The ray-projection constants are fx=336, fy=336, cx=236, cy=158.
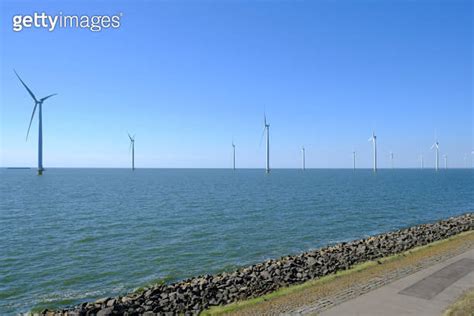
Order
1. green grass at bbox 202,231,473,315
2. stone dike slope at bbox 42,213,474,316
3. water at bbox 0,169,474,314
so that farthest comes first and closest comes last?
water at bbox 0,169,474,314, stone dike slope at bbox 42,213,474,316, green grass at bbox 202,231,473,315

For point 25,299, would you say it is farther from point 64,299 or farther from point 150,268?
point 150,268

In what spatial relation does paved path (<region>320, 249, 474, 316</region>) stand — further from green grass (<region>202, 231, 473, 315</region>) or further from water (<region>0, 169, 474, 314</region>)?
water (<region>0, 169, 474, 314</region>)

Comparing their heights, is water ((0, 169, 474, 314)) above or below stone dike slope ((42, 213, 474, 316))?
below

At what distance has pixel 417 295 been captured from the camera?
12.9 metres

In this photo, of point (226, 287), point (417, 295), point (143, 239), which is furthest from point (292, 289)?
point (143, 239)

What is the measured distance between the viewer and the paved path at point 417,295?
11500mm

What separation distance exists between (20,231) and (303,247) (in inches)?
1110

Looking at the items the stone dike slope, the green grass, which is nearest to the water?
the stone dike slope

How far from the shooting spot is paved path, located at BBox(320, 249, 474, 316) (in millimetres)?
11500

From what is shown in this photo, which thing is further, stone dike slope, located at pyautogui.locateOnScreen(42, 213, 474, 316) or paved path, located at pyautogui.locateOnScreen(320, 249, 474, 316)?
stone dike slope, located at pyautogui.locateOnScreen(42, 213, 474, 316)

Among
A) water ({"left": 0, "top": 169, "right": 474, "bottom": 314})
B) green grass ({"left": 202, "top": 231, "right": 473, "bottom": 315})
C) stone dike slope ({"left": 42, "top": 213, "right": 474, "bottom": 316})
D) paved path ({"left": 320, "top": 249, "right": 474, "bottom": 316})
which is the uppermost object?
paved path ({"left": 320, "top": 249, "right": 474, "bottom": 316})

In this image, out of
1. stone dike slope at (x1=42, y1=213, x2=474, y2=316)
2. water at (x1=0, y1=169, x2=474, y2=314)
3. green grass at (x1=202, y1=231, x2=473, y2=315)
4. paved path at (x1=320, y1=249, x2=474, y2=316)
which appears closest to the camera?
paved path at (x1=320, y1=249, x2=474, y2=316)

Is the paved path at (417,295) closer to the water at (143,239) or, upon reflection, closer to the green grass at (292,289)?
the green grass at (292,289)

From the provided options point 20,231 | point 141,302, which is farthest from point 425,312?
point 20,231
